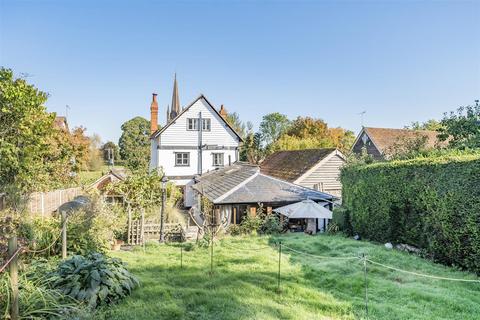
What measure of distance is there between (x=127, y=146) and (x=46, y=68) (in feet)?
138

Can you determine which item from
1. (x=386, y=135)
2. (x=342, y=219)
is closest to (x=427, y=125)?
(x=386, y=135)

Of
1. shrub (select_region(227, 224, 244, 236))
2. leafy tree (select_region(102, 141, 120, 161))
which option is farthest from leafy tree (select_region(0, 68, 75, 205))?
leafy tree (select_region(102, 141, 120, 161))

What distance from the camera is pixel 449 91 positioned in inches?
693

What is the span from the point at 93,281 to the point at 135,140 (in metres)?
54.9

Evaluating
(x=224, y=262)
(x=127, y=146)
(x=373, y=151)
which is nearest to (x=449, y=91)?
(x=373, y=151)

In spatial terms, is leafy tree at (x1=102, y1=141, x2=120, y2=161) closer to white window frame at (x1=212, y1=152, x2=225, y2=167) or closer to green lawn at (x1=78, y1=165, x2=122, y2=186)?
green lawn at (x1=78, y1=165, x2=122, y2=186)

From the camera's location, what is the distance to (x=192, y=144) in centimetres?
2558

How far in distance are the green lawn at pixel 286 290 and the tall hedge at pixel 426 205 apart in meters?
0.80

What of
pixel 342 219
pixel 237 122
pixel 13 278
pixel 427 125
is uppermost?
pixel 237 122

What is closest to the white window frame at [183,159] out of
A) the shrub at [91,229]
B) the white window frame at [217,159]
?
the white window frame at [217,159]

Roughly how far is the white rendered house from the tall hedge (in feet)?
46.2

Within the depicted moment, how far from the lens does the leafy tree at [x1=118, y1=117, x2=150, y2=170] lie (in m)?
45.3

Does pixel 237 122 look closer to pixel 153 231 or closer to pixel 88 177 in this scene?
pixel 88 177

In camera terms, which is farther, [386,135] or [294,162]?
[386,135]
